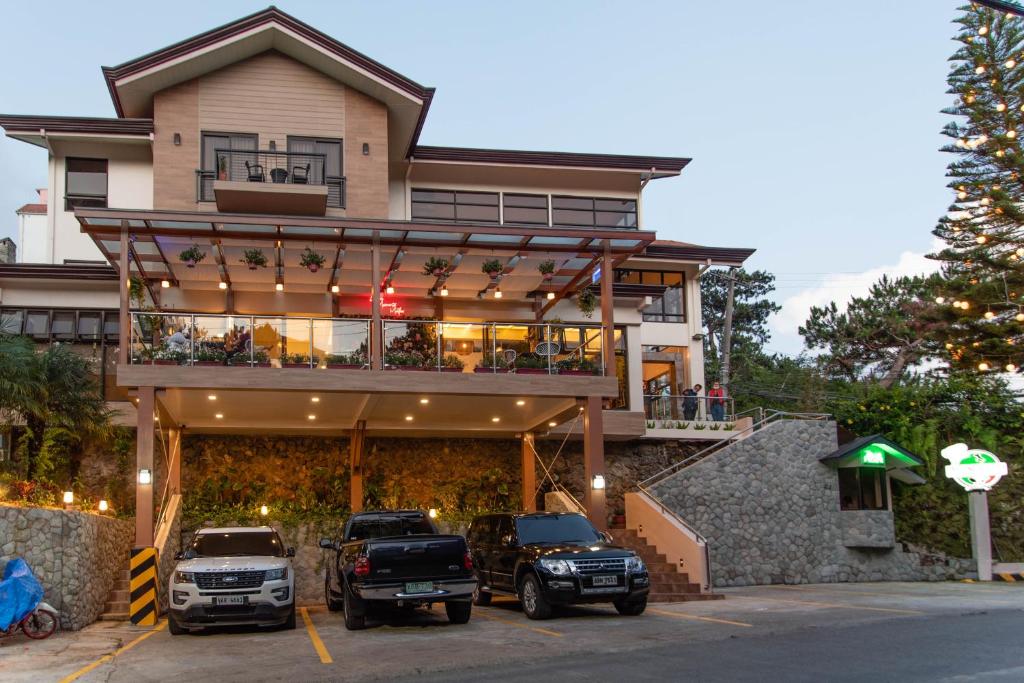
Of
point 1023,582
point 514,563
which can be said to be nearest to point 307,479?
point 514,563

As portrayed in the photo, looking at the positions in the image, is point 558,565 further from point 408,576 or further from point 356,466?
point 356,466

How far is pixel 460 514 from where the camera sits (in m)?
24.5

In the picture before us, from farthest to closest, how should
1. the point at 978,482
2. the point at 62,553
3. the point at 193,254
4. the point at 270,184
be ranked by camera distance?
the point at 978,482 < the point at 270,184 < the point at 193,254 < the point at 62,553

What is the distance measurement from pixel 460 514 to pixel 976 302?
18.7 metres

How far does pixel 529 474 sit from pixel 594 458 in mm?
5018

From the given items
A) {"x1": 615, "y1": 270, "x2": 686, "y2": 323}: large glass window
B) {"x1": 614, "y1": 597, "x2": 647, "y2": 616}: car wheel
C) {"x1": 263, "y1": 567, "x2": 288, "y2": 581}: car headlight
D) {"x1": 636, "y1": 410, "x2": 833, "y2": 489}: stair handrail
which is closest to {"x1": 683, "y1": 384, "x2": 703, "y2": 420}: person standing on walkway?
{"x1": 636, "y1": 410, "x2": 833, "y2": 489}: stair handrail

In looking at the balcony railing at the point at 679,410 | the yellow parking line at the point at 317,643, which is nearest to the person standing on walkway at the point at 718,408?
the balcony railing at the point at 679,410

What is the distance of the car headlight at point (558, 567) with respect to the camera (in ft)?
51.1

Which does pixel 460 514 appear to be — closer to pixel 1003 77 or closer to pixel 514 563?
pixel 514 563

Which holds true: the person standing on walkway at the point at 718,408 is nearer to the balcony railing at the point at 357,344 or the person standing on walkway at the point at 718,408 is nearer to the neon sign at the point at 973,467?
the neon sign at the point at 973,467

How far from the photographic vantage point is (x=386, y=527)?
17234 mm

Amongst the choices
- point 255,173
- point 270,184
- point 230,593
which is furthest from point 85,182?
point 230,593

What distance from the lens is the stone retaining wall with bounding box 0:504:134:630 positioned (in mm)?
14891

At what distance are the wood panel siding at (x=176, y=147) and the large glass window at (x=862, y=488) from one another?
1808cm
